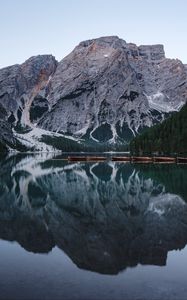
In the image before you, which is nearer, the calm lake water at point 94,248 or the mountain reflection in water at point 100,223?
the calm lake water at point 94,248

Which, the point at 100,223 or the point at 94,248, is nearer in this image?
the point at 94,248

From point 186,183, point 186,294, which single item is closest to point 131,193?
point 186,183

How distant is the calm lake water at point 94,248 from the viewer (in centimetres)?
2203

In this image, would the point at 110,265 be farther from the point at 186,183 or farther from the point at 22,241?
the point at 186,183

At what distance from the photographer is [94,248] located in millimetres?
30703

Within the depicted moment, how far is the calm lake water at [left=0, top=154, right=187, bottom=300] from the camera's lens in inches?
867

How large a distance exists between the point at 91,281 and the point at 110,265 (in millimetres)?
3566

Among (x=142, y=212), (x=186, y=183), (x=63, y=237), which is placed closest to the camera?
(x=63, y=237)

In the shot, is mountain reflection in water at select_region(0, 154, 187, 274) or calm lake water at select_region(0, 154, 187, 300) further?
mountain reflection in water at select_region(0, 154, 187, 274)

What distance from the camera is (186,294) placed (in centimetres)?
2123

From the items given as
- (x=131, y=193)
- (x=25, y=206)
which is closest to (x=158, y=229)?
(x=25, y=206)

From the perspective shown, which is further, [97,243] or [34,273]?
[97,243]

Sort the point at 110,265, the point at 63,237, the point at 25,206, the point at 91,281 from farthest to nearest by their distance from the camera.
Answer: the point at 25,206, the point at 63,237, the point at 110,265, the point at 91,281

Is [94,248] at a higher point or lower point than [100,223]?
higher
